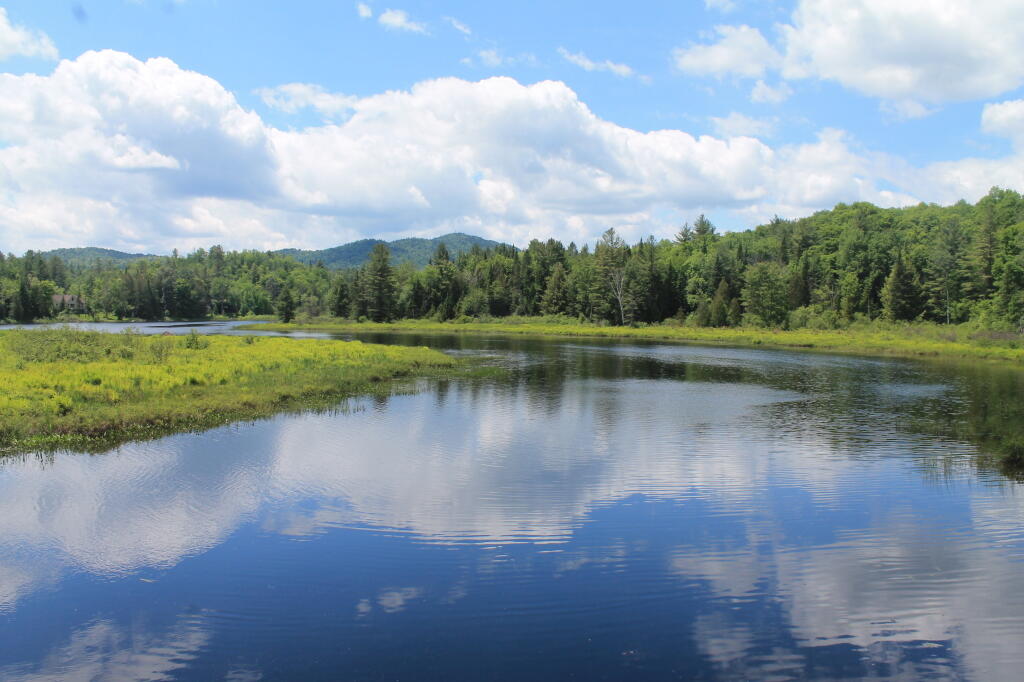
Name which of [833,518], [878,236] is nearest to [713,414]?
[833,518]

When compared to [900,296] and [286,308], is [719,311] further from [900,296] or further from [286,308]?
[286,308]

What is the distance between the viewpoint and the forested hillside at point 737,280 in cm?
8156

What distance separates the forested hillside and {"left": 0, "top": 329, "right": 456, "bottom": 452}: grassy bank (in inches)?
2585

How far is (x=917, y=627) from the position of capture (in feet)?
27.9

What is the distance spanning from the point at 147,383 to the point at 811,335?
2631 inches

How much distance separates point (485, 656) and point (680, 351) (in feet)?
179

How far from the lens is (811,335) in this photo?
232ft

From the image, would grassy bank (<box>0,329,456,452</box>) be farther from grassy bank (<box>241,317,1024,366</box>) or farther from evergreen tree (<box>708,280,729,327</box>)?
evergreen tree (<box>708,280,729,327</box>)

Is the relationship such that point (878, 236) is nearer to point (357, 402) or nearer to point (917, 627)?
point (357, 402)

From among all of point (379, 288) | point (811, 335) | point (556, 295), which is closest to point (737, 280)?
point (556, 295)

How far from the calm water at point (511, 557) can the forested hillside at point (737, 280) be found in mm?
63100

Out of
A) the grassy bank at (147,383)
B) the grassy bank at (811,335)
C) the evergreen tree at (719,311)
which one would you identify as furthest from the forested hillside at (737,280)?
the grassy bank at (147,383)

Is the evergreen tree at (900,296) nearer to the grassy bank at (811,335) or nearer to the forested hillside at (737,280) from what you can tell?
the forested hillside at (737,280)

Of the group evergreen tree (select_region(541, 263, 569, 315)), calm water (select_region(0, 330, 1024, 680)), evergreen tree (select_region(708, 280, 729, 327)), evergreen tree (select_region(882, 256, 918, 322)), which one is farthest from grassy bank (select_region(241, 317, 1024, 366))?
calm water (select_region(0, 330, 1024, 680))
